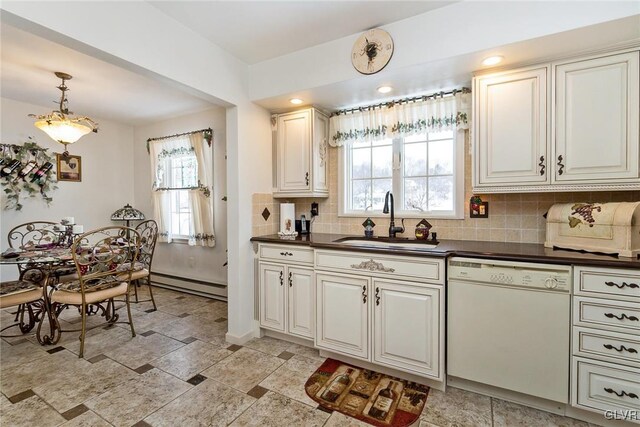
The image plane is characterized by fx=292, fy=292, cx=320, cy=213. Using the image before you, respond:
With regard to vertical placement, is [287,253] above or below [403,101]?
below

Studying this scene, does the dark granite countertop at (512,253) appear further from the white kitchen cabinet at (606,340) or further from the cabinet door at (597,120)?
the cabinet door at (597,120)

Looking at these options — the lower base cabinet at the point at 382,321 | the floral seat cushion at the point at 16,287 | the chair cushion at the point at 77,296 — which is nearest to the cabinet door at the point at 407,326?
the lower base cabinet at the point at 382,321

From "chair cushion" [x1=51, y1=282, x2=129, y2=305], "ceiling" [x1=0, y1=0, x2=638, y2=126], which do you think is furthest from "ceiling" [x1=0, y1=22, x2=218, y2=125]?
"chair cushion" [x1=51, y1=282, x2=129, y2=305]

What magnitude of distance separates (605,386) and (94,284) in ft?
12.2

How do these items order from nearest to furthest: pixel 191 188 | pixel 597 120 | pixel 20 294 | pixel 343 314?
1. pixel 597 120
2. pixel 343 314
3. pixel 20 294
4. pixel 191 188

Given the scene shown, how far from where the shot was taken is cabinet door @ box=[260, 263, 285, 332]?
2557mm

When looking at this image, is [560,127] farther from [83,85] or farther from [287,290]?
[83,85]

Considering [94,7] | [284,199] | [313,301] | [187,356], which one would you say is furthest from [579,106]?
[187,356]

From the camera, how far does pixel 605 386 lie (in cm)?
156

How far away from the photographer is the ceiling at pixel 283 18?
1.86m

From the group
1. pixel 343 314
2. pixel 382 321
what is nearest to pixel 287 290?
pixel 343 314

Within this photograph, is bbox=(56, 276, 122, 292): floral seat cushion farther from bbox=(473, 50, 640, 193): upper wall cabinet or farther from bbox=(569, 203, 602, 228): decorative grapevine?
bbox=(569, 203, 602, 228): decorative grapevine

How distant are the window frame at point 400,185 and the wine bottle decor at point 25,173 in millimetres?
3845

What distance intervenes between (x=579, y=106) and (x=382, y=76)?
1.23m
